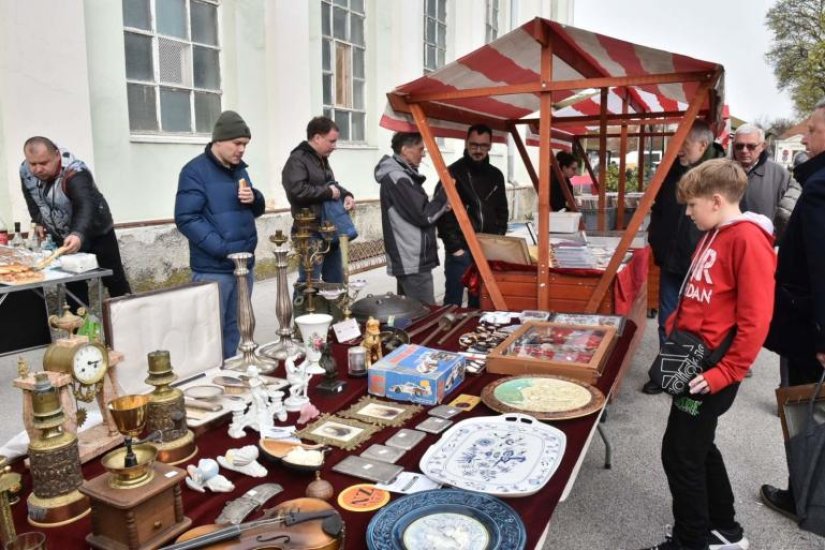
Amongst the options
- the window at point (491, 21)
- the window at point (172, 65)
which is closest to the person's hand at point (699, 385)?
the window at point (172, 65)

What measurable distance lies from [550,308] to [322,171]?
1.91 meters

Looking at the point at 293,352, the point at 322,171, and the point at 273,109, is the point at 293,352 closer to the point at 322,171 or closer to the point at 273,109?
the point at 322,171

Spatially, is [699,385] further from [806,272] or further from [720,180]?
[806,272]

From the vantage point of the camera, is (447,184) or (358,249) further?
(358,249)

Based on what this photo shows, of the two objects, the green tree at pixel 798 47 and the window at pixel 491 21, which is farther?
the green tree at pixel 798 47

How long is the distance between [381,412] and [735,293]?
1.16 meters

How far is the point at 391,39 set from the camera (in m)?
9.37

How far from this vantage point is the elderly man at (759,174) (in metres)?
4.05

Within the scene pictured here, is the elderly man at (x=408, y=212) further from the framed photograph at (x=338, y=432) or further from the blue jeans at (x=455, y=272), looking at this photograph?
the framed photograph at (x=338, y=432)

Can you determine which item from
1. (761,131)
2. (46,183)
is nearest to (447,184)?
(761,131)

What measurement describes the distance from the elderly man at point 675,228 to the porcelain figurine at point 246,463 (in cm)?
272

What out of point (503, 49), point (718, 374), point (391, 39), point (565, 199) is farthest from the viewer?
point (391, 39)

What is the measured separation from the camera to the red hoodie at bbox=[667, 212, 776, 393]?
1872 millimetres

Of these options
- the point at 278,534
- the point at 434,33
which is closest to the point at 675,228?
the point at 278,534
